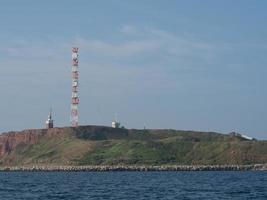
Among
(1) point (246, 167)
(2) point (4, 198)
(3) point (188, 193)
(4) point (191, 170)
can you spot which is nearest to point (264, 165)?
(1) point (246, 167)

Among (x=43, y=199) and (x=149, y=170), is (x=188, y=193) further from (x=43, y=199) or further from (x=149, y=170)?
(x=149, y=170)

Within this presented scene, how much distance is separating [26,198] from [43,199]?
2358mm

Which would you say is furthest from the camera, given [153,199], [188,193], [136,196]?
[188,193]

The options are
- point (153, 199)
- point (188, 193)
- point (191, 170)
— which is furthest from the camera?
point (191, 170)

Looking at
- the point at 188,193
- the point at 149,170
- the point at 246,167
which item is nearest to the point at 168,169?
the point at 149,170

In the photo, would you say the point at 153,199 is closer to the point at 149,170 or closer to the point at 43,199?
the point at 43,199

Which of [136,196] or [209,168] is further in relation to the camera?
[209,168]

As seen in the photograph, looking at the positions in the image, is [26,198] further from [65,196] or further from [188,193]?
[188,193]

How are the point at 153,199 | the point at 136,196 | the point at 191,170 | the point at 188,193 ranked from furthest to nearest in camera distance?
the point at 191,170 → the point at 188,193 → the point at 136,196 → the point at 153,199

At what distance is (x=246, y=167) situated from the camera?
187875 millimetres

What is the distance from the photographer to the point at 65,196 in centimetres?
7062

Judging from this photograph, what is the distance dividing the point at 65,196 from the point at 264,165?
128 m

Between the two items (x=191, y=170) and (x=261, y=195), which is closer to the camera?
(x=261, y=195)

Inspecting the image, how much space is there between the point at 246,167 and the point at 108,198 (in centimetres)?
12531
